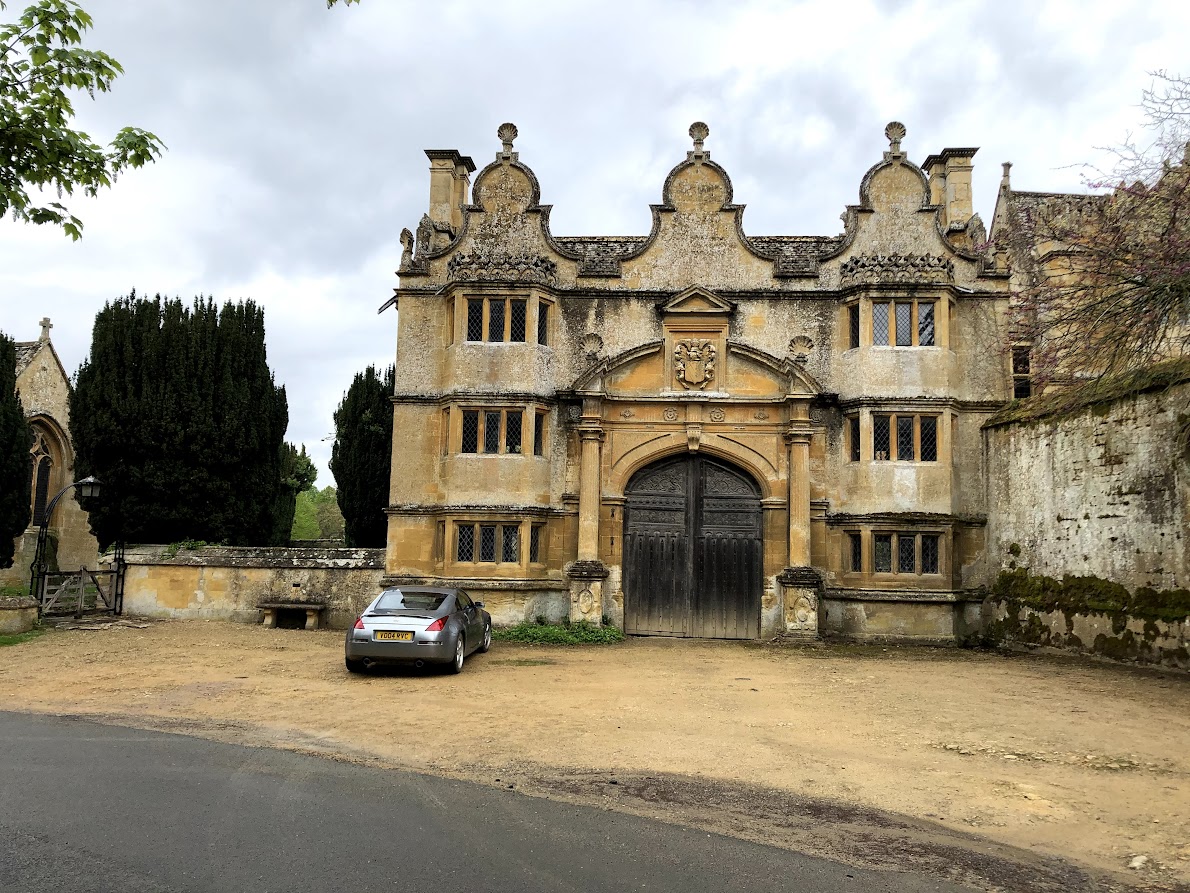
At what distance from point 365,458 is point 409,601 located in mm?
12321

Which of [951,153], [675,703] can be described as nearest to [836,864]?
[675,703]

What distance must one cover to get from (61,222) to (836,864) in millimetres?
6312

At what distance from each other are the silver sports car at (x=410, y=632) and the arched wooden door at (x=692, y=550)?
18.2ft

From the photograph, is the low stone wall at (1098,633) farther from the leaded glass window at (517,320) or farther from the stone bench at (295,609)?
the stone bench at (295,609)

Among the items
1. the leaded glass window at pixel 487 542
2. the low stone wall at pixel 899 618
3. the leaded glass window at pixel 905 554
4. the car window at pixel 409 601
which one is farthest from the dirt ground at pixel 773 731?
the leaded glass window at pixel 487 542

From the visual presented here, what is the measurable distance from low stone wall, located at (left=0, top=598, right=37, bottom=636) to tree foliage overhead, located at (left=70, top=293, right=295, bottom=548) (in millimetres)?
3816

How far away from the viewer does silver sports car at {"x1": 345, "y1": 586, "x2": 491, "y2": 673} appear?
1236cm

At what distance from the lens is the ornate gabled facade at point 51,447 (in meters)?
29.8

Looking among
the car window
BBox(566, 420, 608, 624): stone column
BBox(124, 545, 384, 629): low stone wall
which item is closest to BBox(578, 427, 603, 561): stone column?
BBox(566, 420, 608, 624): stone column

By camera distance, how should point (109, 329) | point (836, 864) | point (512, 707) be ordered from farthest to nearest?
point (109, 329)
point (512, 707)
point (836, 864)

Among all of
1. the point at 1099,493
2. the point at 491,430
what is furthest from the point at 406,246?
the point at 1099,493

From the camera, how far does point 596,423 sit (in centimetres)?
1825

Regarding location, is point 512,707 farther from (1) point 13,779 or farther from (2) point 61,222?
(2) point 61,222

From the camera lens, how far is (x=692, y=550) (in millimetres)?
18438
